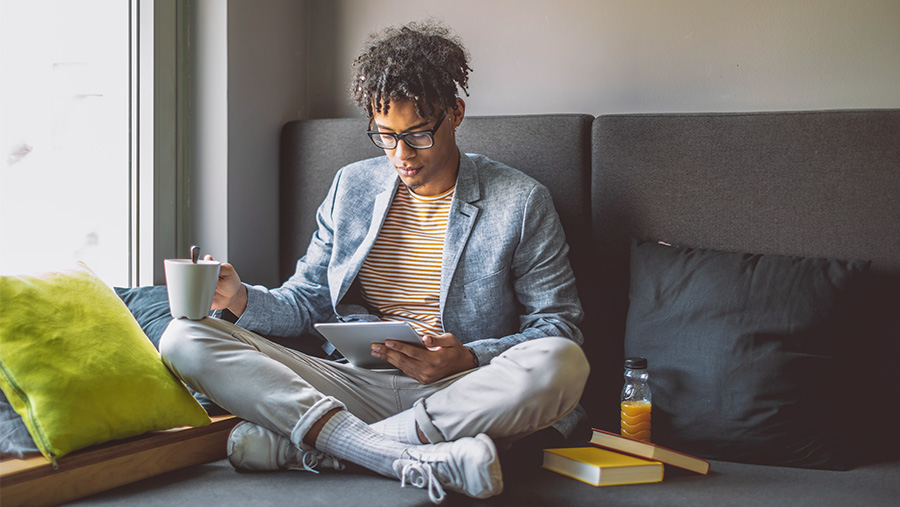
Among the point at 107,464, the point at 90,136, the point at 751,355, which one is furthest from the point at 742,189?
the point at 90,136

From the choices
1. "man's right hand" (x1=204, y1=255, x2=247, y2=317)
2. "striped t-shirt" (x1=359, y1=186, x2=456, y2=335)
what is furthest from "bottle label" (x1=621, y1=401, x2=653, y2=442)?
"man's right hand" (x1=204, y1=255, x2=247, y2=317)

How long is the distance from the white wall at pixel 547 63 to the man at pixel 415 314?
0.39 m

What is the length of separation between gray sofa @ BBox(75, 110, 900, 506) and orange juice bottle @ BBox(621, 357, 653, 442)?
62 mm

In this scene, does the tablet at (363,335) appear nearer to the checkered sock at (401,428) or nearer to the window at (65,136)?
the checkered sock at (401,428)

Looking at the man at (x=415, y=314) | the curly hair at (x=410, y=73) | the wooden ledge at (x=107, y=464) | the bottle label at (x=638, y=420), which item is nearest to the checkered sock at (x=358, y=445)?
the man at (x=415, y=314)

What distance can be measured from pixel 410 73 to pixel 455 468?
34.7 inches

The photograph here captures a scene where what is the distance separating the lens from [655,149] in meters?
1.91

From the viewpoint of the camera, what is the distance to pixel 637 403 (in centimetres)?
173

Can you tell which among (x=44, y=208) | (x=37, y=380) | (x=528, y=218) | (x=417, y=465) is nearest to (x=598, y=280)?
(x=528, y=218)

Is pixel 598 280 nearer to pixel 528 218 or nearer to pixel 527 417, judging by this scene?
pixel 528 218

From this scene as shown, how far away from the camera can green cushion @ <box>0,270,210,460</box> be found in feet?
4.49

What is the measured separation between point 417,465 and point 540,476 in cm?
26

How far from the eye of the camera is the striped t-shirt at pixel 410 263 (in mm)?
1841

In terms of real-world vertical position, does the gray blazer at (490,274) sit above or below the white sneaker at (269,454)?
above
